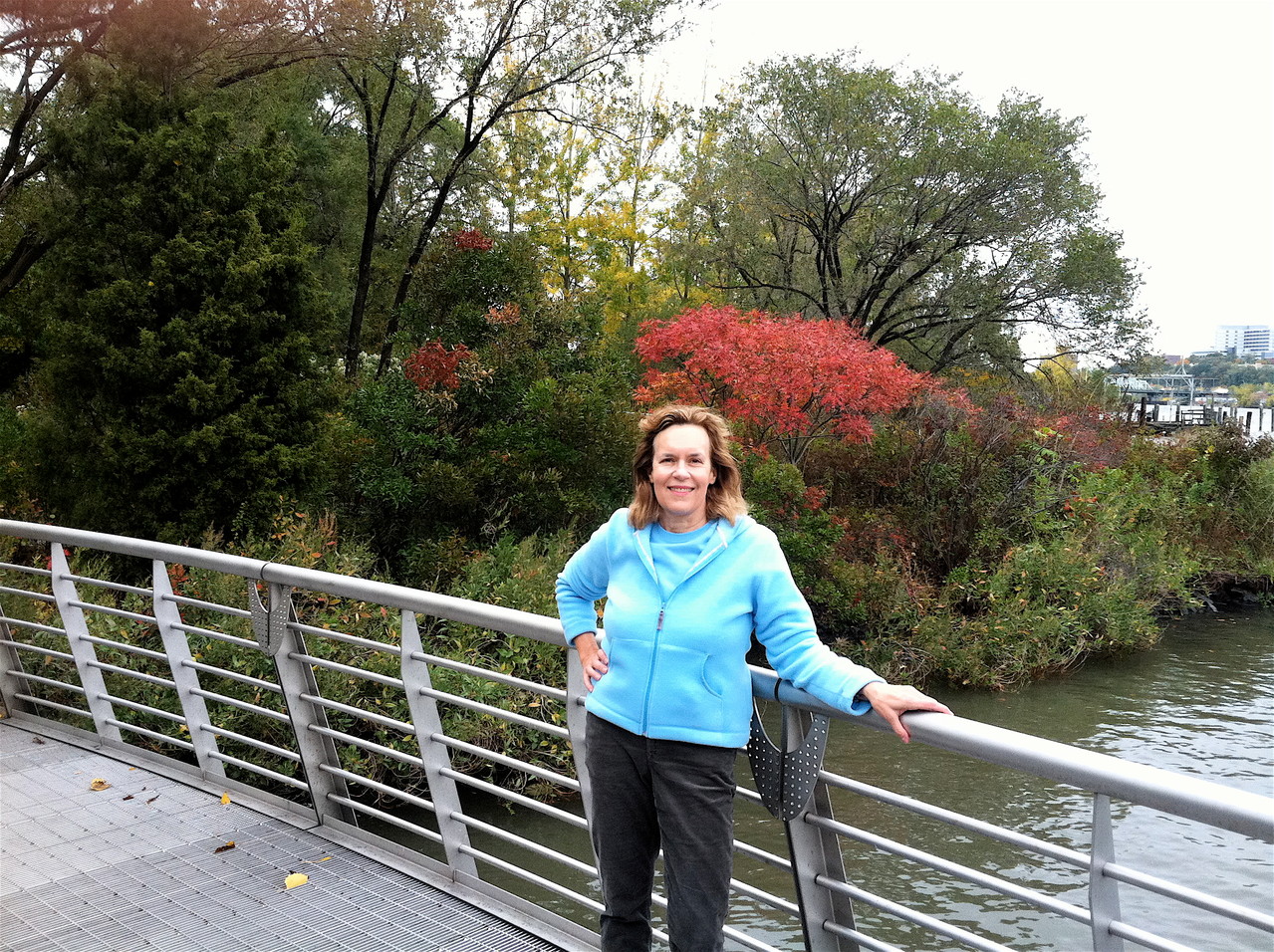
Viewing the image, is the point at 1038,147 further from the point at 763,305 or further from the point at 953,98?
the point at 763,305

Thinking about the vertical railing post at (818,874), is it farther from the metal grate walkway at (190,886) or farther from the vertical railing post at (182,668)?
the vertical railing post at (182,668)

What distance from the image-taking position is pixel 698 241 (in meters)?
24.2

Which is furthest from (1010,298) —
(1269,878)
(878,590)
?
(1269,878)

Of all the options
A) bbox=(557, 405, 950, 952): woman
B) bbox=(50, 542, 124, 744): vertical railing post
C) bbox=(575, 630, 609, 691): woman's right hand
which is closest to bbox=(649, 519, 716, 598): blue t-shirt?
bbox=(557, 405, 950, 952): woman

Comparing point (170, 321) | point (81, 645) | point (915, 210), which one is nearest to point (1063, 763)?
point (81, 645)

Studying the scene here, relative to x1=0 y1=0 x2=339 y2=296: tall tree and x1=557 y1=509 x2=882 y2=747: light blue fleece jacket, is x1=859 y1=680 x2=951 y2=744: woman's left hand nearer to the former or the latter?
x1=557 y1=509 x2=882 y2=747: light blue fleece jacket

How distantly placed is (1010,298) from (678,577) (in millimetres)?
22308

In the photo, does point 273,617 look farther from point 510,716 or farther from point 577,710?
point 577,710

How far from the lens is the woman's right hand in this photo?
271 cm

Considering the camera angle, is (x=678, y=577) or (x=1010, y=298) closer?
(x=678, y=577)

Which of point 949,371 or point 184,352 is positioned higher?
point 184,352

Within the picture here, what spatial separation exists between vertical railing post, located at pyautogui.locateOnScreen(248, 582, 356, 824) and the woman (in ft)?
6.31

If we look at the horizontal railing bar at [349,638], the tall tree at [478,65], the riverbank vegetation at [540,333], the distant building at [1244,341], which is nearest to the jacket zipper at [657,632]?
the horizontal railing bar at [349,638]

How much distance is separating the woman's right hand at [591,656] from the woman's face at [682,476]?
14.6 inches
